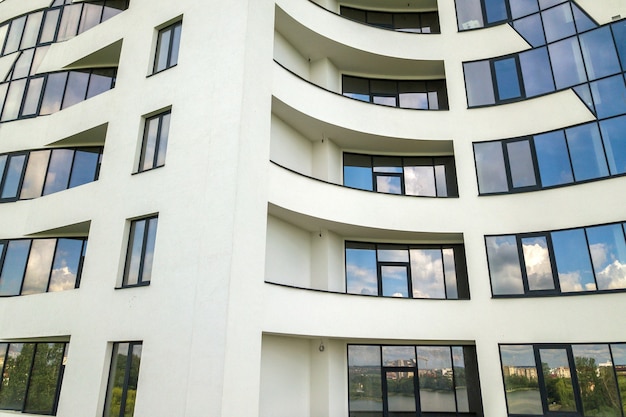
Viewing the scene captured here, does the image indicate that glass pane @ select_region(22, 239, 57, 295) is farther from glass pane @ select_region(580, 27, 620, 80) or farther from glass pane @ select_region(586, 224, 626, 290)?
glass pane @ select_region(580, 27, 620, 80)

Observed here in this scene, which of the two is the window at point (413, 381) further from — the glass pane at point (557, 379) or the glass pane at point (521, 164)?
the glass pane at point (521, 164)

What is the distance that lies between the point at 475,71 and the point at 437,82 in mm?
1922

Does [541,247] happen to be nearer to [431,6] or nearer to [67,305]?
[431,6]

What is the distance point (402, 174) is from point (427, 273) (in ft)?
14.5

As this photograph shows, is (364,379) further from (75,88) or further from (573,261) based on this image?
(75,88)

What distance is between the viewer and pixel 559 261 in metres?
14.7

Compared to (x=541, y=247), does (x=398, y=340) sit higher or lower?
lower

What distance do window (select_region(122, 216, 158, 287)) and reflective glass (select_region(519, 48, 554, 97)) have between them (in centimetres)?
1512

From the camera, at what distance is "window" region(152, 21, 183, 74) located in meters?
14.7

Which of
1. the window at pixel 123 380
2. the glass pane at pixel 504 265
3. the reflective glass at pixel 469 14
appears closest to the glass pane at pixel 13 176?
the window at pixel 123 380

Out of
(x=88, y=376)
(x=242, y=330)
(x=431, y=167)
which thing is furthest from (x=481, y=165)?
(x=88, y=376)

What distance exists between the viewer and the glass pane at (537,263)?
48.3 feet

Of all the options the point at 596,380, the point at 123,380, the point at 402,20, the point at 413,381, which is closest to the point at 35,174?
the point at 123,380

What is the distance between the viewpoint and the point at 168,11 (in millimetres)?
15203
